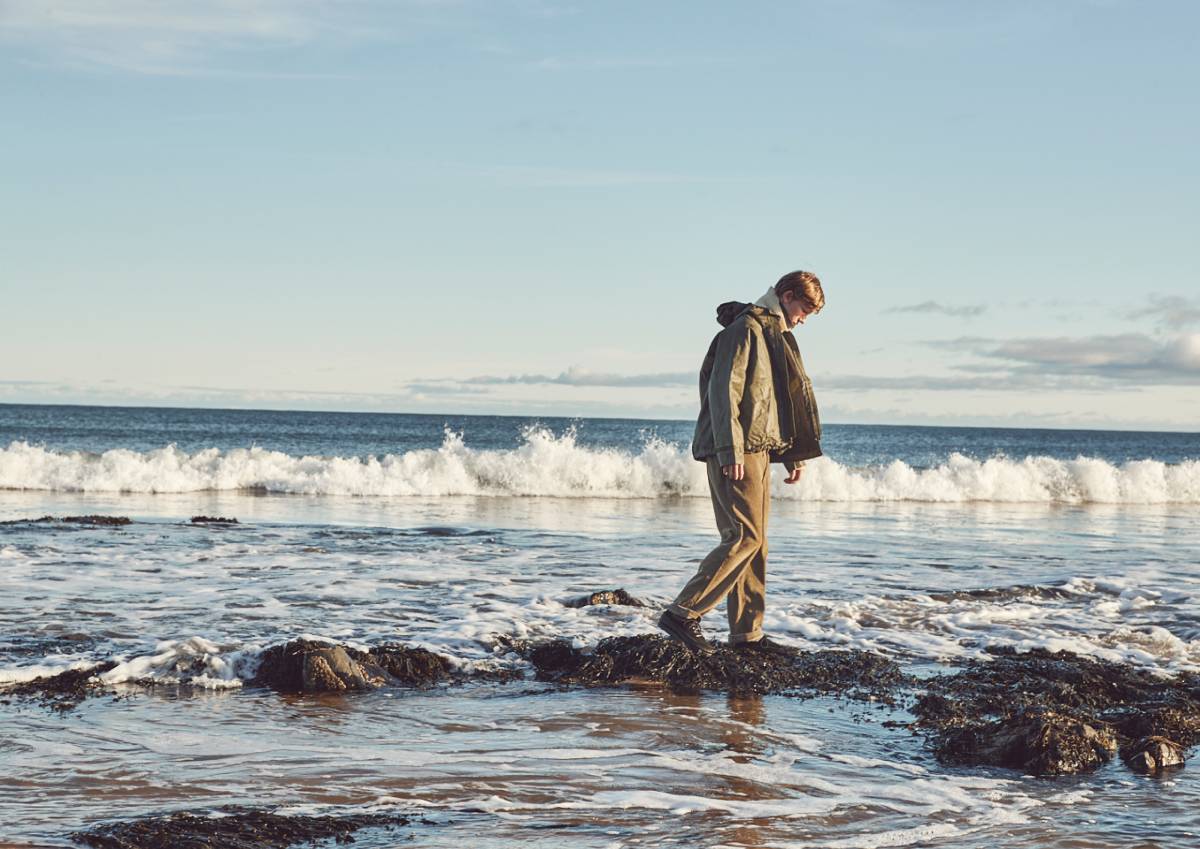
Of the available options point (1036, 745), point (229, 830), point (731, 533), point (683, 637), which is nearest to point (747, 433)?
point (731, 533)

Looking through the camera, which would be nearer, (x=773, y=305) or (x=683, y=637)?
(x=683, y=637)

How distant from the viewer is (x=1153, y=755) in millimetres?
4691

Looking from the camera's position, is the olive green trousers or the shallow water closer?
the shallow water

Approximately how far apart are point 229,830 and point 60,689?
242 centimetres

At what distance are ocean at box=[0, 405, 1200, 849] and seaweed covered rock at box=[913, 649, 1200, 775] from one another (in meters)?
0.17

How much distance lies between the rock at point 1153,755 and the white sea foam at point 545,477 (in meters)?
17.6

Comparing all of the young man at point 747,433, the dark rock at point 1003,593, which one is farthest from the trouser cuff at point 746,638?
the dark rock at point 1003,593

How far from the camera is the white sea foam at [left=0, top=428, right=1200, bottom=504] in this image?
73.4 feet

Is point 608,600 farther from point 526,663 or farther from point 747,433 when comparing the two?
point 747,433

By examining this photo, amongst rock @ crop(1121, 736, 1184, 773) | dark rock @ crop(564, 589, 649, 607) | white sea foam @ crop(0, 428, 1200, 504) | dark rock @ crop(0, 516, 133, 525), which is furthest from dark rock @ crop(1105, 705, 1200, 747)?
white sea foam @ crop(0, 428, 1200, 504)

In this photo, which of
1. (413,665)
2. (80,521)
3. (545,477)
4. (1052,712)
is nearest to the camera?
(1052,712)

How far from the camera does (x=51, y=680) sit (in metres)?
5.71

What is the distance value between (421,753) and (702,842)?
1.41m

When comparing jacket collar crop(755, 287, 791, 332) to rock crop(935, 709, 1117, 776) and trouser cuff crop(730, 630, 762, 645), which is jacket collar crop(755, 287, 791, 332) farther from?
rock crop(935, 709, 1117, 776)
